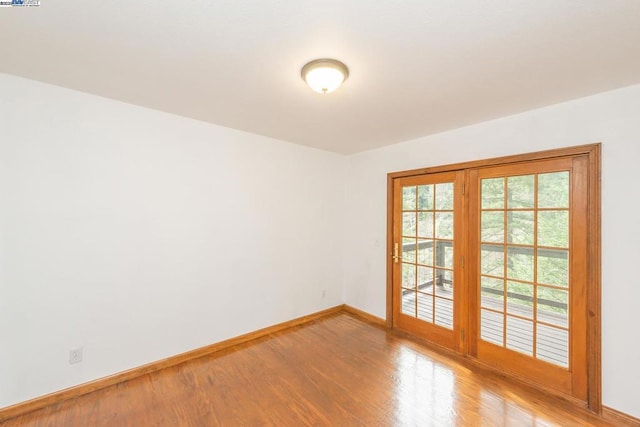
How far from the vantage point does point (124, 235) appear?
235cm

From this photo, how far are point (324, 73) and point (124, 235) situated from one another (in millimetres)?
2219

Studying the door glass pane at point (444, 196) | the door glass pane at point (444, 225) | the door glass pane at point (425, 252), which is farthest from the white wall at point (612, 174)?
the door glass pane at point (425, 252)

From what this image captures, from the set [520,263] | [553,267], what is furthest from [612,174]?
[520,263]

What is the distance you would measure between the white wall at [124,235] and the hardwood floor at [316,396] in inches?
11.4

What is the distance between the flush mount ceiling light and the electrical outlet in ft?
9.23

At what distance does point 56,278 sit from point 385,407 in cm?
280

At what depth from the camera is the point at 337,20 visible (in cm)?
130

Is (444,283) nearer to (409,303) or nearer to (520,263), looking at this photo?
(409,303)

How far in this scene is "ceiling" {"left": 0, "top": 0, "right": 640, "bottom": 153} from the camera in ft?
4.10

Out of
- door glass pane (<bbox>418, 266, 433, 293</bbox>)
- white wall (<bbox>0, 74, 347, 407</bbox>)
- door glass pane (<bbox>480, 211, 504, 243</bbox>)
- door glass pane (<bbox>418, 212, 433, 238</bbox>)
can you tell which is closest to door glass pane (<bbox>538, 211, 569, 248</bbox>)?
door glass pane (<bbox>480, 211, 504, 243</bbox>)

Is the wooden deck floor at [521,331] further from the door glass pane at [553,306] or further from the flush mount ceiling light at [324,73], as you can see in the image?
the flush mount ceiling light at [324,73]

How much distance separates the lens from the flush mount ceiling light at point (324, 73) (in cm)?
165

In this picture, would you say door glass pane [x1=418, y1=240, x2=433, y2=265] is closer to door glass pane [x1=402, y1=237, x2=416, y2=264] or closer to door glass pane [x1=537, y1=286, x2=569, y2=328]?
door glass pane [x1=402, y1=237, x2=416, y2=264]

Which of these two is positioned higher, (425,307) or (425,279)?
(425,279)
